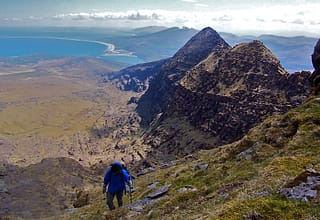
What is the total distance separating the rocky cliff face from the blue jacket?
123 m

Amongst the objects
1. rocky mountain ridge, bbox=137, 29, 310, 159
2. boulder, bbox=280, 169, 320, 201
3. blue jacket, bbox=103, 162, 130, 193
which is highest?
boulder, bbox=280, 169, 320, 201

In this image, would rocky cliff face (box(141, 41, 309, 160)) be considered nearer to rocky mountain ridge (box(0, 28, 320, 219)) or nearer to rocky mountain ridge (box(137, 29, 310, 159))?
rocky mountain ridge (box(137, 29, 310, 159))

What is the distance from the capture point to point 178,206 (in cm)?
2939

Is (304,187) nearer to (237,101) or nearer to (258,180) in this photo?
(258,180)

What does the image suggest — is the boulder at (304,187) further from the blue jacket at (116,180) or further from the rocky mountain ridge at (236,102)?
the rocky mountain ridge at (236,102)

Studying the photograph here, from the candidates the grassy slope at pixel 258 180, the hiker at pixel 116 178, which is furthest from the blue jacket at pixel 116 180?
the grassy slope at pixel 258 180

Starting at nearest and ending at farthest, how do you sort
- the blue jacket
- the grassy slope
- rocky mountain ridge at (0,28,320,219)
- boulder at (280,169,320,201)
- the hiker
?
the grassy slope < boulder at (280,169,320,201) < rocky mountain ridge at (0,28,320,219) < the hiker < the blue jacket

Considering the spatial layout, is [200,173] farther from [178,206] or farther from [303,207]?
[303,207]

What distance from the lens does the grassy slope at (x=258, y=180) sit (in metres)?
19.4

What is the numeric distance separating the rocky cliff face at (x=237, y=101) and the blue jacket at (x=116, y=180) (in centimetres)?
12320

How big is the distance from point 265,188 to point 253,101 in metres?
146

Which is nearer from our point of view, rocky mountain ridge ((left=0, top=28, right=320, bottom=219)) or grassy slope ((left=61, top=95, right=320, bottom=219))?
grassy slope ((left=61, top=95, right=320, bottom=219))

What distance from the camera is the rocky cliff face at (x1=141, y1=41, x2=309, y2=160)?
154875 millimetres

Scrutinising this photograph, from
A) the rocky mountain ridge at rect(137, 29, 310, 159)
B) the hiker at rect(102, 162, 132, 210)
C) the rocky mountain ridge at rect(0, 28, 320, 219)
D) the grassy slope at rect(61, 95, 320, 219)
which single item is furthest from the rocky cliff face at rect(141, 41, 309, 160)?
the hiker at rect(102, 162, 132, 210)
